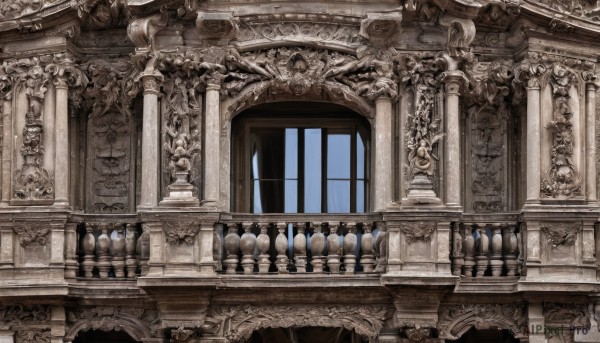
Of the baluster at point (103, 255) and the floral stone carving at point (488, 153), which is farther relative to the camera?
the floral stone carving at point (488, 153)

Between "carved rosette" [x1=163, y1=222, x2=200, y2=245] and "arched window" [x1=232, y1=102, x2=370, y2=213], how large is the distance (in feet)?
4.81

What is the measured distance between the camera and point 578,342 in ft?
92.0

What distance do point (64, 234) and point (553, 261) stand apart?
6.52 m

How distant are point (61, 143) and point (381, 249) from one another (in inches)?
179

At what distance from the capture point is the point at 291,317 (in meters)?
28.0

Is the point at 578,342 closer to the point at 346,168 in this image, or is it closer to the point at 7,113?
the point at 346,168

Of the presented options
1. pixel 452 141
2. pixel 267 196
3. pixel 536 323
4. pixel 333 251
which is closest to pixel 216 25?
pixel 267 196

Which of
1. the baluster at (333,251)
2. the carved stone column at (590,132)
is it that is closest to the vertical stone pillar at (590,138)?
the carved stone column at (590,132)

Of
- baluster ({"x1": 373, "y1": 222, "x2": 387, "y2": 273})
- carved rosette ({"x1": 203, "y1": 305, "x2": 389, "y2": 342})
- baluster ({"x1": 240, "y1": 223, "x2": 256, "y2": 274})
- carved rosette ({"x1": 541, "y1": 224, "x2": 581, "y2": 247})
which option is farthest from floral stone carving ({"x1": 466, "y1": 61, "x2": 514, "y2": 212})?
baluster ({"x1": 240, "y1": 223, "x2": 256, "y2": 274})

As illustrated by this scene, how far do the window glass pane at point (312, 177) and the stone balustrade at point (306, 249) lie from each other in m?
1.07

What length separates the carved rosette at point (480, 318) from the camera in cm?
2808

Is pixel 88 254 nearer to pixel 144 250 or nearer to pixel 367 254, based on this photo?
pixel 144 250

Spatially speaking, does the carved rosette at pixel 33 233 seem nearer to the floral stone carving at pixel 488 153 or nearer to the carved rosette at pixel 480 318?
the carved rosette at pixel 480 318

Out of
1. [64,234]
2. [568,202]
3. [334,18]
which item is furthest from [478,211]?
[64,234]
